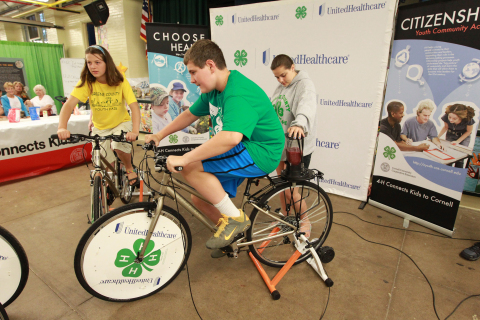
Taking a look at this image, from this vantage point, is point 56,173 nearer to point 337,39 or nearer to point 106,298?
point 106,298

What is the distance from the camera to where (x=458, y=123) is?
233 centimetres

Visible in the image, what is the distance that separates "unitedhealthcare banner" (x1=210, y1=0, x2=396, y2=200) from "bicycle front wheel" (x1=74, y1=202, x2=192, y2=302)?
86.4 inches

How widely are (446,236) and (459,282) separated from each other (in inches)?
26.9

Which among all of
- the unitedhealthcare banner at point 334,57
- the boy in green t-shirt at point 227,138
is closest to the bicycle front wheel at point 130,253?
the boy in green t-shirt at point 227,138

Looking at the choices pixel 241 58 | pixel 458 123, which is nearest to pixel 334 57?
pixel 241 58

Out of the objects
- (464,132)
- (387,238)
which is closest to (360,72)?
(464,132)

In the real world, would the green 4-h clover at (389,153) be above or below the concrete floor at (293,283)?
above

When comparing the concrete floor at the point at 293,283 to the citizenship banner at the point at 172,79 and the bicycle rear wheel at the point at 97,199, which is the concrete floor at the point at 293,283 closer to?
the bicycle rear wheel at the point at 97,199

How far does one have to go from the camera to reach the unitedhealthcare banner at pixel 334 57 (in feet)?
9.03

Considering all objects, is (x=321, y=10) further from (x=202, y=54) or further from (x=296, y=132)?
(x=202, y=54)

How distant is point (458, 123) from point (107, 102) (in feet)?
10.6

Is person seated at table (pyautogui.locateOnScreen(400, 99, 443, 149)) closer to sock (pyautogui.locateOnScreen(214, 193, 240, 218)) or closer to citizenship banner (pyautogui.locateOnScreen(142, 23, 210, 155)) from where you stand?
sock (pyautogui.locateOnScreen(214, 193, 240, 218))

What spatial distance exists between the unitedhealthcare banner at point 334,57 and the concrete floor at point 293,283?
2.58 ft

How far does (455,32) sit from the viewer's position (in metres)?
2.24
